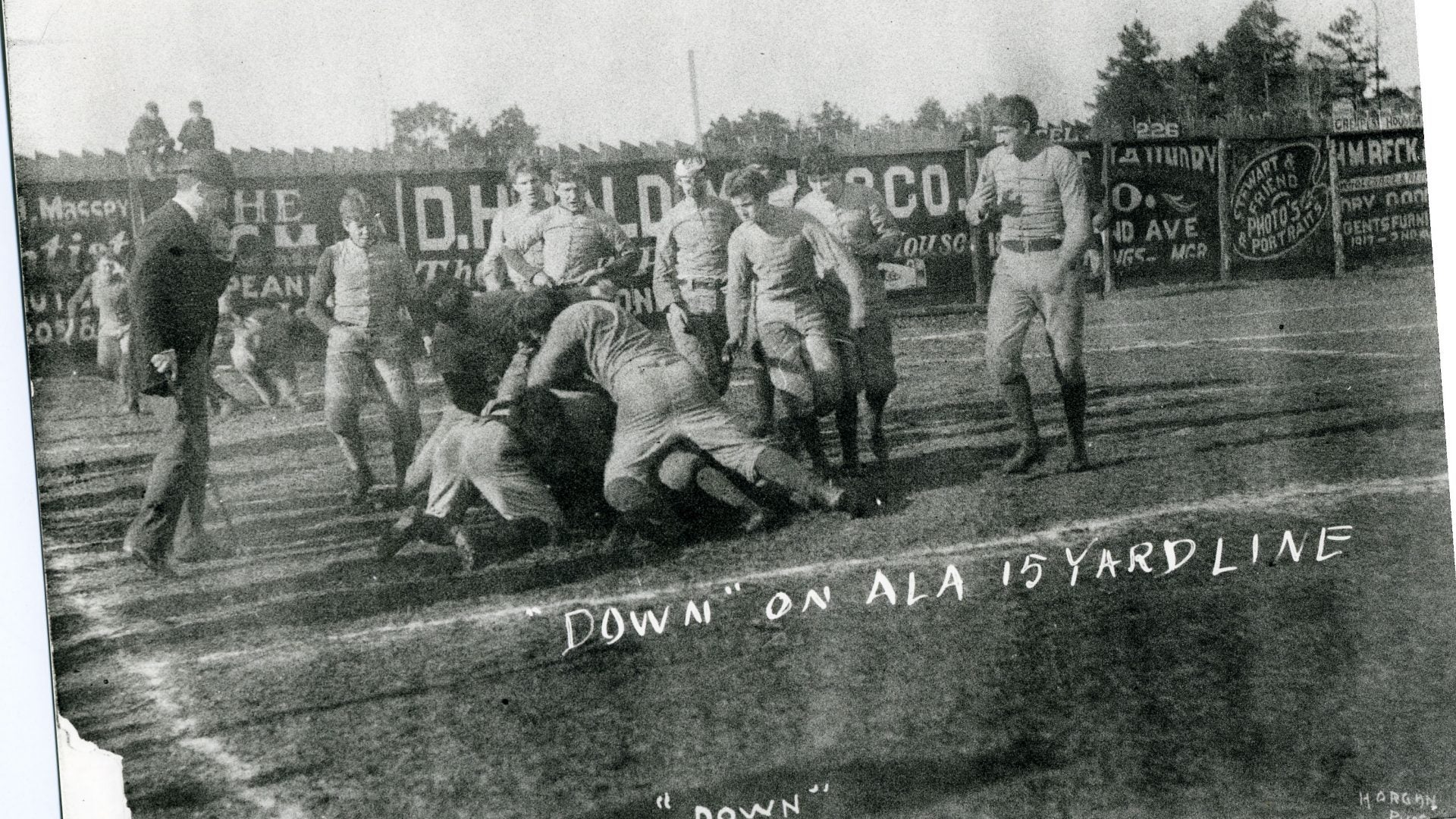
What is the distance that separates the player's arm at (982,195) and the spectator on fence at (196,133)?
1.92m

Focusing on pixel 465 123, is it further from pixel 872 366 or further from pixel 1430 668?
pixel 1430 668

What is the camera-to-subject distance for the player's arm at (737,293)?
12.9ft

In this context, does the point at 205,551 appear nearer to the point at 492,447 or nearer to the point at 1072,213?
the point at 492,447

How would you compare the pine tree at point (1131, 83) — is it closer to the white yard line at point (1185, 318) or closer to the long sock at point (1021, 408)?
the white yard line at point (1185, 318)

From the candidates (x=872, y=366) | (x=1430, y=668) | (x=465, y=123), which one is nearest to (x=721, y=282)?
Answer: (x=872, y=366)

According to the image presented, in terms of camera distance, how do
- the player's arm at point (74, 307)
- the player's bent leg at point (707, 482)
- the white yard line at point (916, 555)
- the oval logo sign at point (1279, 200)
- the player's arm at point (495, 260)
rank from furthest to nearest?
the oval logo sign at point (1279, 200) < the player's bent leg at point (707, 482) < the player's arm at point (495, 260) < the white yard line at point (916, 555) < the player's arm at point (74, 307)

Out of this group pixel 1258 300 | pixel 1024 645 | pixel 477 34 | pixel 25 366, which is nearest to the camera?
pixel 25 366

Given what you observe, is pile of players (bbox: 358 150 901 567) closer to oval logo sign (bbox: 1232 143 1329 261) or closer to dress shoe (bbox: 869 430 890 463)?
dress shoe (bbox: 869 430 890 463)

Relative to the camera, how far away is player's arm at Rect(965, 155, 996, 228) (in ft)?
13.3

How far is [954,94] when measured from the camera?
403cm

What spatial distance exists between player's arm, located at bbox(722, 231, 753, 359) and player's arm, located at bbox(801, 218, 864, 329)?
7.6 inches

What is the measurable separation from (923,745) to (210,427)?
6.32ft
